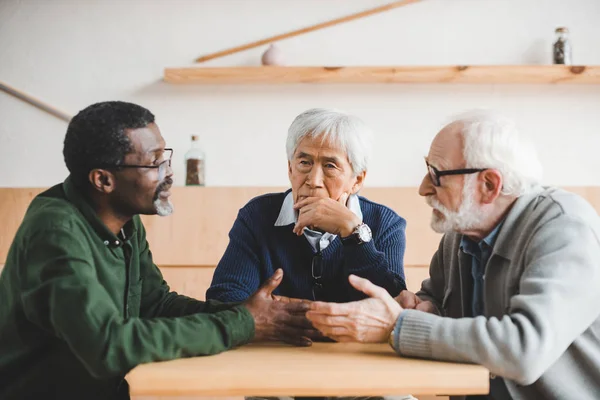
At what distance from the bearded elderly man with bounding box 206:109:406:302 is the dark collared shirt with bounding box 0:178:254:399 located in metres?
0.34

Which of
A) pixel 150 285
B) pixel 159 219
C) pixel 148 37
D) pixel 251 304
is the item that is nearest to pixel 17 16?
pixel 148 37

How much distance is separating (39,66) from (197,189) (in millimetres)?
1290

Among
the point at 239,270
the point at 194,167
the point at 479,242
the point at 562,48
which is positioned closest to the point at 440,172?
A: the point at 479,242

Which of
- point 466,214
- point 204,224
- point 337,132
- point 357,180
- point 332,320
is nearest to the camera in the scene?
point 332,320

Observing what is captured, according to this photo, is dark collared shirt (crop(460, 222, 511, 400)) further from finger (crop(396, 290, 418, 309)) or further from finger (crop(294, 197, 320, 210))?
finger (crop(294, 197, 320, 210))

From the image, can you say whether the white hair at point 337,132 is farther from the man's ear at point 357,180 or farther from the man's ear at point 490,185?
the man's ear at point 490,185

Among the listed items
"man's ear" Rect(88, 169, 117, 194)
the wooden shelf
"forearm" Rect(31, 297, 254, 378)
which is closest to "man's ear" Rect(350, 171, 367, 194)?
"man's ear" Rect(88, 169, 117, 194)

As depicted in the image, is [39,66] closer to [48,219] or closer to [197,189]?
[197,189]

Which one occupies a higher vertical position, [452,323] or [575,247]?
[575,247]

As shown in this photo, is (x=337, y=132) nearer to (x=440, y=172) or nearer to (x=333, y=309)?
(x=440, y=172)

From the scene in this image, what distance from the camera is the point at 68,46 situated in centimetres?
406

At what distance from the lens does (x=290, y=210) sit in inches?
87.4

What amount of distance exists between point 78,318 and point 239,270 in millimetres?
808

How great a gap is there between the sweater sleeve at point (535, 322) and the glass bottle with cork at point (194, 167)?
2446 mm
